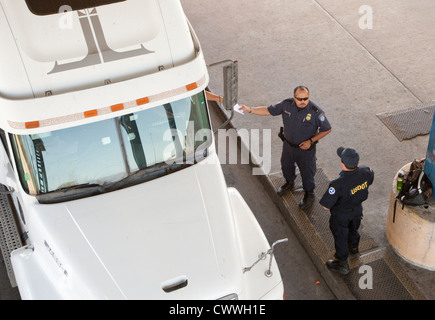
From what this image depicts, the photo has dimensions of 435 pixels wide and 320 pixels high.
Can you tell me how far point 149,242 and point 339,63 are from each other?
6.19 metres

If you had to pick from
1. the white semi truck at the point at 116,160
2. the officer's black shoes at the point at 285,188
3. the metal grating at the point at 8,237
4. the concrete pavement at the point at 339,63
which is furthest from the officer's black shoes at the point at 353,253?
the metal grating at the point at 8,237

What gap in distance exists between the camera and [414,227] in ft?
20.6

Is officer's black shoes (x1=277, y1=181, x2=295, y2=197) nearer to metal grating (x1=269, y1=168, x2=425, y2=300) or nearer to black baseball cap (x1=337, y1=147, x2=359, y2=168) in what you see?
metal grating (x1=269, y1=168, x2=425, y2=300)

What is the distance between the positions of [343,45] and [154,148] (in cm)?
618

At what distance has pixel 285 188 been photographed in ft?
25.1

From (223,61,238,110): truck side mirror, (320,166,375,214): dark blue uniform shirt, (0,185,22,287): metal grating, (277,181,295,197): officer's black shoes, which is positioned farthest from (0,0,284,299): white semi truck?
(277,181,295,197): officer's black shoes

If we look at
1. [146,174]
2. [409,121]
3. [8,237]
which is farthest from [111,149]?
[409,121]

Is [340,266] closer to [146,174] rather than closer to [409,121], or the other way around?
[146,174]

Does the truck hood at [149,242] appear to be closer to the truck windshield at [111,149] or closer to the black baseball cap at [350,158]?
the truck windshield at [111,149]

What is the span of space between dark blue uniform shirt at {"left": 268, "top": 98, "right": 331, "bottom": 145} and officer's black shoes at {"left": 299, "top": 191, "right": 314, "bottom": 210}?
0.77 metres

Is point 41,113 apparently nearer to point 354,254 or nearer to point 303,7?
point 354,254

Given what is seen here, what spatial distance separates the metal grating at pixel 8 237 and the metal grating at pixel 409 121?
5413 mm

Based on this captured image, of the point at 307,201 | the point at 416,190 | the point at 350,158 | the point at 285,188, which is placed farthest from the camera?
the point at 285,188
